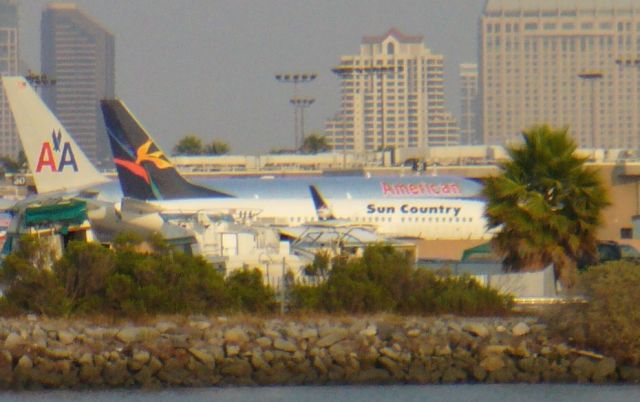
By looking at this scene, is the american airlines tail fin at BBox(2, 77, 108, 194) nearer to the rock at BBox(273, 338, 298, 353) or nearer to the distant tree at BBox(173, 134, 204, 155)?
the rock at BBox(273, 338, 298, 353)

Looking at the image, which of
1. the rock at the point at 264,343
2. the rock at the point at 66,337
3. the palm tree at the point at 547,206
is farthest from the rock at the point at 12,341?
the palm tree at the point at 547,206

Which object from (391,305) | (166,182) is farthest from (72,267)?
(166,182)

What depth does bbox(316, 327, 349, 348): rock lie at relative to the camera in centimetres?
3156

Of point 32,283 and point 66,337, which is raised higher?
point 32,283

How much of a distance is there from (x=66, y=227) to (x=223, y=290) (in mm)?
9211

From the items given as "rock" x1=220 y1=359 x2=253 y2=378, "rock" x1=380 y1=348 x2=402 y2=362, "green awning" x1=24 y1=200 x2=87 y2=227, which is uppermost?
"green awning" x1=24 y1=200 x2=87 y2=227

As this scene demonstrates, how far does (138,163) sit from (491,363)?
32.7 metres

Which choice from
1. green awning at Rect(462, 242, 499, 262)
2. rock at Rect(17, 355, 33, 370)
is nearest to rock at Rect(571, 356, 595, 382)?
rock at Rect(17, 355, 33, 370)

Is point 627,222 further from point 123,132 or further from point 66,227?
point 66,227

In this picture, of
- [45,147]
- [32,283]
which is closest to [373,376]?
[32,283]

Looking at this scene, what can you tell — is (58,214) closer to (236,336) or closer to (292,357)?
(236,336)

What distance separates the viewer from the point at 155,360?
3122 cm

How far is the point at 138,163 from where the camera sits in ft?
202

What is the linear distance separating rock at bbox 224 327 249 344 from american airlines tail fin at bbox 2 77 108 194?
25.9 meters
